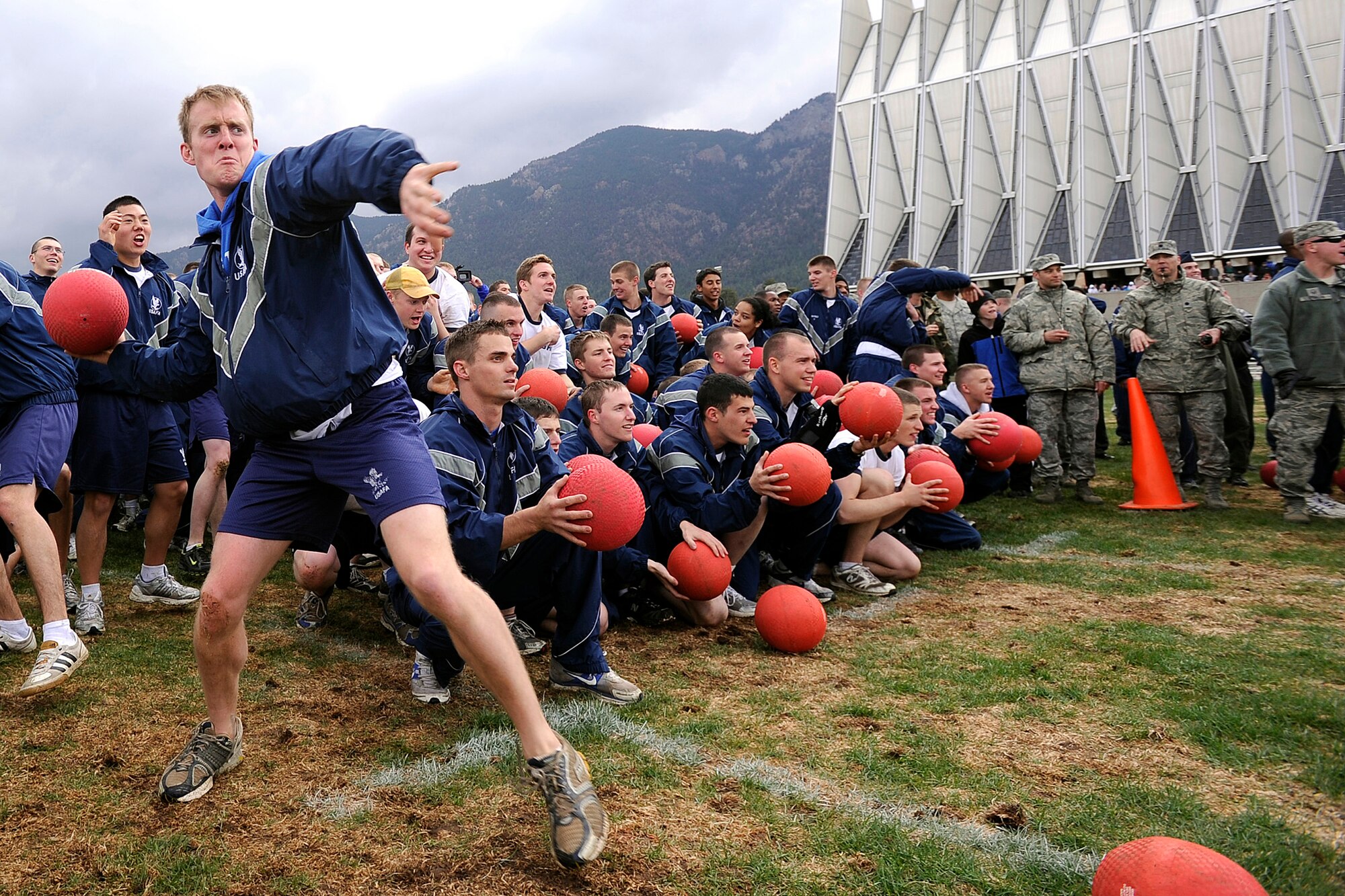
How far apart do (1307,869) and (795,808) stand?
1.47 meters

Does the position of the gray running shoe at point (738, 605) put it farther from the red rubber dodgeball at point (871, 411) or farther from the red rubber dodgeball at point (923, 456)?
the red rubber dodgeball at point (923, 456)

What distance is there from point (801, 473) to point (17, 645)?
4.29 metres

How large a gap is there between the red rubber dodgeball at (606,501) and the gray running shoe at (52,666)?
8.38 ft

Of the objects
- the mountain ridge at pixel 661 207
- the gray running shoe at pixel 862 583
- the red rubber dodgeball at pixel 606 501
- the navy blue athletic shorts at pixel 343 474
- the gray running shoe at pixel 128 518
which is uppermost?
the mountain ridge at pixel 661 207

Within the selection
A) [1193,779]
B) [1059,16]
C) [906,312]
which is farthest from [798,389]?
[1059,16]

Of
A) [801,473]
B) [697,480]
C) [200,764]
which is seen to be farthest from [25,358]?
[801,473]

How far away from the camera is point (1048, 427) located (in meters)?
9.38

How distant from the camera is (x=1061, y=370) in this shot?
930 centimetres

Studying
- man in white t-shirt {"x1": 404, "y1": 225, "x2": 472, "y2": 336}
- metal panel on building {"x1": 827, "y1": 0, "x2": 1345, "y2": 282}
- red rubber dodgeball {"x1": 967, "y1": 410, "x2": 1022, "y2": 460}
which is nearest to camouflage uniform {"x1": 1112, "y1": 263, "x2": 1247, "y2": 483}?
red rubber dodgeball {"x1": 967, "y1": 410, "x2": 1022, "y2": 460}

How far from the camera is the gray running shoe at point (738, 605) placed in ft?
18.2

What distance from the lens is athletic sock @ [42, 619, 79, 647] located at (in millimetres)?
4094

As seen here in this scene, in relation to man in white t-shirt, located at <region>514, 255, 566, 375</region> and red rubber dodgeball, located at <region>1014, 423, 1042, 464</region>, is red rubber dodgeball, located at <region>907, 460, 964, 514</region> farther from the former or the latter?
man in white t-shirt, located at <region>514, 255, 566, 375</region>

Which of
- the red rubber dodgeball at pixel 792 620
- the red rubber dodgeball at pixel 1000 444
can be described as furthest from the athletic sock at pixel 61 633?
the red rubber dodgeball at pixel 1000 444

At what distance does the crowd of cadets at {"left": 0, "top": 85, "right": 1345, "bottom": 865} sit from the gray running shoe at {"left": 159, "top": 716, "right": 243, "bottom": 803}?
0.03ft
